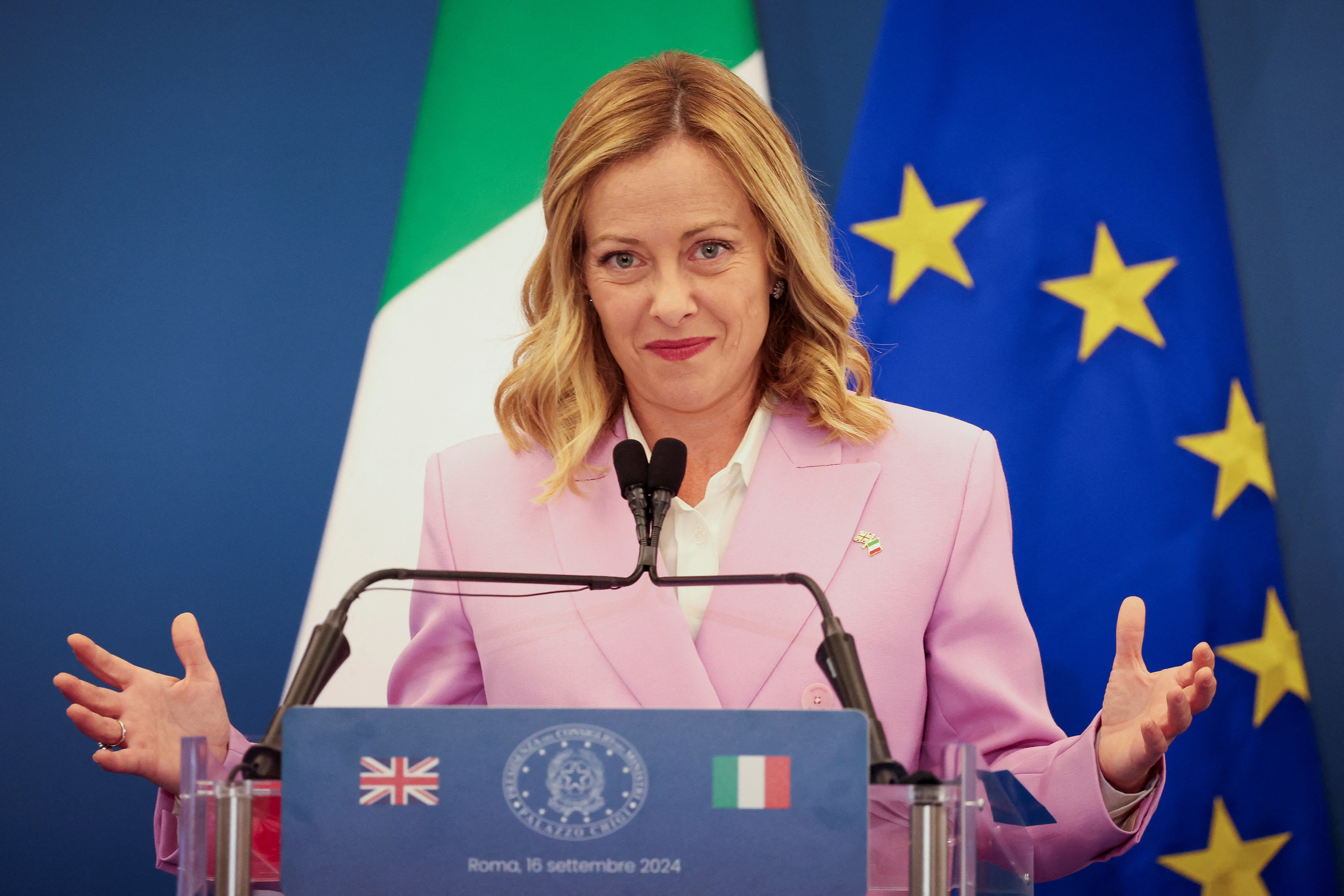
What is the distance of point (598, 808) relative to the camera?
958mm

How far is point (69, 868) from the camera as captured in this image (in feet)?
7.39

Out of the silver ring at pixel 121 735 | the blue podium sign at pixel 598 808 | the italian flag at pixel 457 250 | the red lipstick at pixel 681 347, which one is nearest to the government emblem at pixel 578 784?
the blue podium sign at pixel 598 808

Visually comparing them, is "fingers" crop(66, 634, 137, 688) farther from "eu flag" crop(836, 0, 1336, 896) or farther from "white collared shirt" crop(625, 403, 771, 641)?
"eu flag" crop(836, 0, 1336, 896)

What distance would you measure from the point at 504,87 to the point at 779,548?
1.39 m

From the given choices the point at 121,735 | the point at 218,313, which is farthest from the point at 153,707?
the point at 218,313

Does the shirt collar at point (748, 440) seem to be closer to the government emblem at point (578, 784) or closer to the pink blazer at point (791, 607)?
the pink blazer at point (791, 607)

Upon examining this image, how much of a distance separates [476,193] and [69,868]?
1614 millimetres

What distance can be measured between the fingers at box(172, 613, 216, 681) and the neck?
0.76m

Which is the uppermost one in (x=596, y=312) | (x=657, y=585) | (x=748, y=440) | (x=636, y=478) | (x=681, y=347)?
(x=596, y=312)

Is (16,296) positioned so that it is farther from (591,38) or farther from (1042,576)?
(1042,576)

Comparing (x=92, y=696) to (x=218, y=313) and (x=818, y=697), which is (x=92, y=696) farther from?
(x=218, y=313)

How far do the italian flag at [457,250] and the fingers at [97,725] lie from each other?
1.05 m

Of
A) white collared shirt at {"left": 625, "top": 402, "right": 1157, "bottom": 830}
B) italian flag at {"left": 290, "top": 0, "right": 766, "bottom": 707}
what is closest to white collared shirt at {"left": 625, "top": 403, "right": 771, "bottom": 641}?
white collared shirt at {"left": 625, "top": 402, "right": 1157, "bottom": 830}

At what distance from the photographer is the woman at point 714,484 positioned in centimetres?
155
